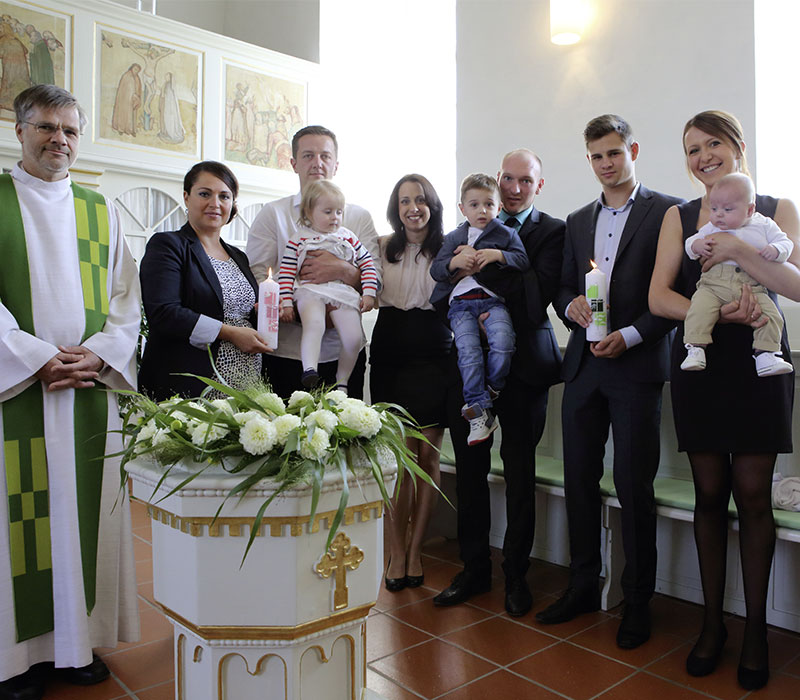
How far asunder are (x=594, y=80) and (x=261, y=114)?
483 centimetres

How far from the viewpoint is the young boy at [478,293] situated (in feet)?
9.58

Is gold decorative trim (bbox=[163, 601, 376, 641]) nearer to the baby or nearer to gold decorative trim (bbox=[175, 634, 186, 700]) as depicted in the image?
gold decorative trim (bbox=[175, 634, 186, 700])

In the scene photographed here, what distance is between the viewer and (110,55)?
23.8 feet

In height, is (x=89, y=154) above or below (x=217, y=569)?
above

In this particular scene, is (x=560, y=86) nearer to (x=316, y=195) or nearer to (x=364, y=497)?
(x=316, y=195)

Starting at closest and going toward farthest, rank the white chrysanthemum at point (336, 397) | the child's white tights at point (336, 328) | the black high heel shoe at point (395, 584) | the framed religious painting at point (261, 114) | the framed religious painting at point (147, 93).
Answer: the white chrysanthemum at point (336, 397) < the child's white tights at point (336, 328) < the black high heel shoe at point (395, 584) < the framed religious painting at point (147, 93) < the framed religious painting at point (261, 114)

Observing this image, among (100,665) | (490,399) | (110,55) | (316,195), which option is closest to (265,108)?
(110,55)

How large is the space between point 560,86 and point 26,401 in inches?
140

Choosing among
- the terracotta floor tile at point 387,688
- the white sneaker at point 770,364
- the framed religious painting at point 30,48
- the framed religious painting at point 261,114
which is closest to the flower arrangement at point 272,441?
the terracotta floor tile at point 387,688

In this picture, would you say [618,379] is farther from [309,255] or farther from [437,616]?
[309,255]

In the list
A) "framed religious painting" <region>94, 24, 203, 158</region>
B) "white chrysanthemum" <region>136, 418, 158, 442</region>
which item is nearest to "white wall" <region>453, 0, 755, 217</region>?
"white chrysanthemum" <region>136, 418, 158, 442</region>

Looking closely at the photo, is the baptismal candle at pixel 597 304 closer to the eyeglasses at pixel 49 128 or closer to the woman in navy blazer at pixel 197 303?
the woman in navy blazer at pixel 197 303

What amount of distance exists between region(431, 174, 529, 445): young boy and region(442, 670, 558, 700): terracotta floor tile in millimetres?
856

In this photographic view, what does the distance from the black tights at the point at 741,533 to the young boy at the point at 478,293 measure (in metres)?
0.80
